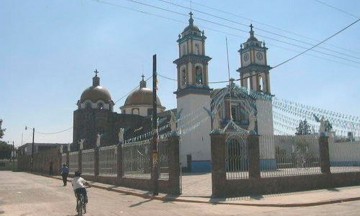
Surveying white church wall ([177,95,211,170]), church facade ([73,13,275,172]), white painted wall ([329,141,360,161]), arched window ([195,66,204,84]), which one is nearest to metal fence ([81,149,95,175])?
church facade ([73,13,275,172])

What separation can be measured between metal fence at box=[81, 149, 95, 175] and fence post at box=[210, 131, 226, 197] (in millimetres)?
15641

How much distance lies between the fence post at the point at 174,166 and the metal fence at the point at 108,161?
8.14 meters

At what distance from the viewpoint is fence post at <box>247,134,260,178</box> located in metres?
18.4

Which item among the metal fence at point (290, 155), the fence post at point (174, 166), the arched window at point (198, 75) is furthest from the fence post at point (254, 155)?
the arched window at point (198, 75)

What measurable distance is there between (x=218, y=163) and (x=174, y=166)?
7.54 ft

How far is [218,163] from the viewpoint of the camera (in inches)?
690

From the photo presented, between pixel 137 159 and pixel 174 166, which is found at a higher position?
pixel 137 159

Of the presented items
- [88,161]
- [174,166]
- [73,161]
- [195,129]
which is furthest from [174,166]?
[195,129]

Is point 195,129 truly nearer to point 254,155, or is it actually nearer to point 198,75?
point 198,75

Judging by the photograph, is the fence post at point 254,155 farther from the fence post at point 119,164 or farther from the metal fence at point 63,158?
the metal fence at point 63,158

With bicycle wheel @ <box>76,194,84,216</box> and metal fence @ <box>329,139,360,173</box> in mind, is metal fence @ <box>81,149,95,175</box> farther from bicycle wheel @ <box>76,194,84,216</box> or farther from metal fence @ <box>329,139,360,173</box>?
bicycle wheel @ <box>76,194,84,216</box>

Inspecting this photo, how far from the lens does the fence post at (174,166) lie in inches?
738

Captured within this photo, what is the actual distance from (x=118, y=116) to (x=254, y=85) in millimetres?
20125

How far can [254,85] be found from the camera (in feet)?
162
